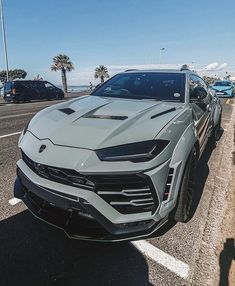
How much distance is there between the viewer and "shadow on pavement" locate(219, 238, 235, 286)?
2507 millimetres

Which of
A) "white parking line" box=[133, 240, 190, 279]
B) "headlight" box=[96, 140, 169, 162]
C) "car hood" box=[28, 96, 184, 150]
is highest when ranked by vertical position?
"car hood" box=[28, 96, 184, 150]

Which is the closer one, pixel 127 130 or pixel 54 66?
pixel 127 130

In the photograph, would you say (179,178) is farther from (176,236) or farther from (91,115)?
(91,115)

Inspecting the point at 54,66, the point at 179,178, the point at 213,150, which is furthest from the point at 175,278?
the point at 54,66

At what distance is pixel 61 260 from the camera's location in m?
2.67

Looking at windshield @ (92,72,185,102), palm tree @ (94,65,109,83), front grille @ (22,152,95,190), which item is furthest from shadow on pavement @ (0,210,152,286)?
palm tree @ (94,65,109,83)

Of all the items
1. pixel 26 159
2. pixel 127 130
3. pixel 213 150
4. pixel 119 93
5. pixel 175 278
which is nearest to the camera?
pixel 175 278

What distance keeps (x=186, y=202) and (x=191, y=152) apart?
20.2 inches

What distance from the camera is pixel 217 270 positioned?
8.58ft

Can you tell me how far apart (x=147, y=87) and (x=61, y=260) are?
254 centimetres

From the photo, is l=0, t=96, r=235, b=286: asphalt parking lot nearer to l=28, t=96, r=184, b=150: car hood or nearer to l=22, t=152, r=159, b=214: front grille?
l=22, t=152, r=159, b=214: front grille

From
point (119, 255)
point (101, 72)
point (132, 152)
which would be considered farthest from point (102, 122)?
point (101, 72)

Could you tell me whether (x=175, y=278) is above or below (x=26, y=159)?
below

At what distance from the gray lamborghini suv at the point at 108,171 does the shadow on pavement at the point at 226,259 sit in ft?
1.62
